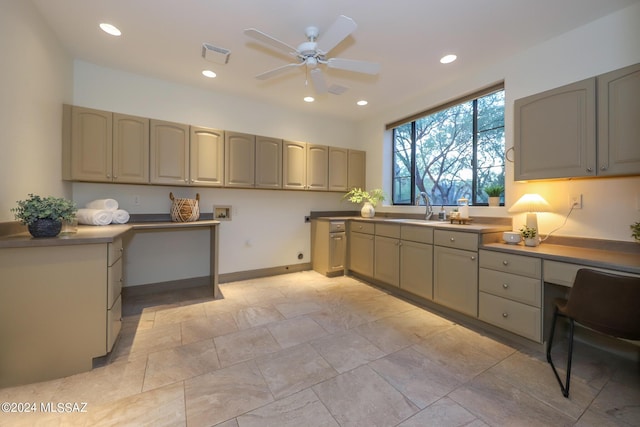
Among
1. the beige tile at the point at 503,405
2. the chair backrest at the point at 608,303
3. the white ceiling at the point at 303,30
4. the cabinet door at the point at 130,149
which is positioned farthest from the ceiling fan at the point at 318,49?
the beige tile at the point at 503,405

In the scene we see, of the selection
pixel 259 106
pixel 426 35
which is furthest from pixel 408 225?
pixel 259 106

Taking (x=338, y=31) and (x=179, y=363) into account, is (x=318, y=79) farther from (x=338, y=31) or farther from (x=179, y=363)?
(x=179, y=363)

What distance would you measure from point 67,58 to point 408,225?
407 cm

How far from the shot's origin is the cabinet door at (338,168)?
426 centimetres

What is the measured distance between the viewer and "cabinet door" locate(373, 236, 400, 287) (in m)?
3.25

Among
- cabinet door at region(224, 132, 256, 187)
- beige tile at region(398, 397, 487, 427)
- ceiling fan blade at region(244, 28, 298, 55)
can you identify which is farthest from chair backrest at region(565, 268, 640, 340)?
cabinet door at region(224, 132, 256, 187)

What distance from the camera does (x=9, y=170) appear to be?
5.97 feet

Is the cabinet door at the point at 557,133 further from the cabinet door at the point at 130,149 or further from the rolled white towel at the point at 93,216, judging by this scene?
the rolled white towel at the point at 93,216

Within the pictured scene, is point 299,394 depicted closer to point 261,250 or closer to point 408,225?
point 408,225

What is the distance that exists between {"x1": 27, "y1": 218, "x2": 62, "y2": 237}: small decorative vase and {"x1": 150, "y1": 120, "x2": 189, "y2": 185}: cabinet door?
4.08ft

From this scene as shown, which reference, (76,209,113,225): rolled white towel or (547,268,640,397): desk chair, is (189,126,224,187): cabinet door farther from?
(547,268,640,397): desk chair

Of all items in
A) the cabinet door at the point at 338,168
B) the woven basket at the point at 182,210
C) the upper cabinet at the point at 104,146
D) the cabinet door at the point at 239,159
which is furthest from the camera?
the cabinet door at the point at 338,168

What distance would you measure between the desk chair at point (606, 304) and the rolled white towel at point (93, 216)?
381 cm

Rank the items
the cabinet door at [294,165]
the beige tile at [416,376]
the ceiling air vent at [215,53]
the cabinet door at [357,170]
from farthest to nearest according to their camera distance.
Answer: the cabinet door at [357,170], the cabinet door at [294,165], the ceiling air vent at [215,53], the beige tile at [416,376]
